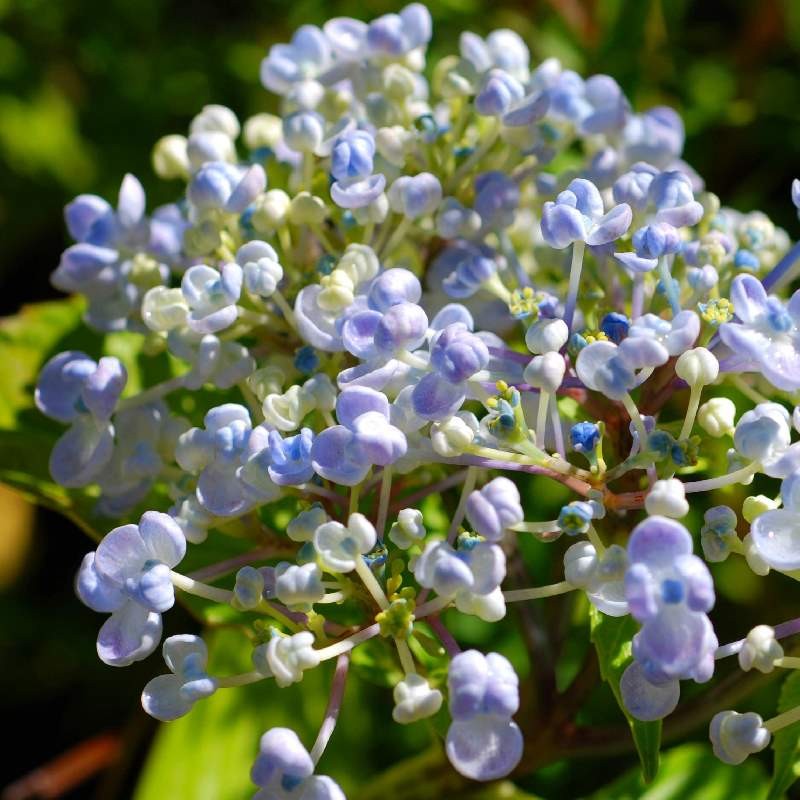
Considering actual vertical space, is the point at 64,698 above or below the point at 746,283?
below

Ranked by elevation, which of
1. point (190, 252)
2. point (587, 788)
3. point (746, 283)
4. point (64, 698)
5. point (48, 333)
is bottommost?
point (64, 698)

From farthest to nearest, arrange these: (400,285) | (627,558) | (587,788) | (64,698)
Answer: (64,698), (587,788), (400,285), (627,558)

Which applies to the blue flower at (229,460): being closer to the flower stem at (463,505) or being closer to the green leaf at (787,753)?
the flower stem at (463,505)

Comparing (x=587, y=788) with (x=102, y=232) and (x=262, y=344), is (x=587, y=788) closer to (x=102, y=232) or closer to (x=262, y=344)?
(x=262, y=344)

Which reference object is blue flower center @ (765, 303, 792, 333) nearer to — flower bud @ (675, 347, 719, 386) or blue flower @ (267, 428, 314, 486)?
flower bud @ (675, 347, 719, 386)

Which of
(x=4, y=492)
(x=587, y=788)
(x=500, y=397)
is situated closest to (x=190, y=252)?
(x=500, y=397)

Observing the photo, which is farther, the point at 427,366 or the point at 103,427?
the point at 103,427

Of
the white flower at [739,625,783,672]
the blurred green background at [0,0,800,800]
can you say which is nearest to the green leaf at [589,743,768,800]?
the blurred green background at [0,0,800,800]
